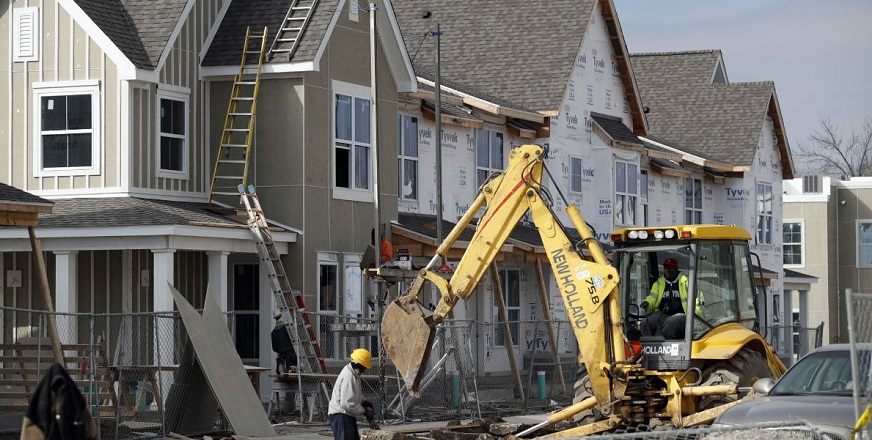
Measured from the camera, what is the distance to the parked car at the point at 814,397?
1404cm

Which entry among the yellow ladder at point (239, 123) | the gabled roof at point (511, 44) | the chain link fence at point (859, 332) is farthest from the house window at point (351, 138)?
the chain link fence at point (859, 332)

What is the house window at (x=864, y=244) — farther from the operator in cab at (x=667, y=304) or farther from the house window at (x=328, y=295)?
the operator in cab at (x=667, y=304)

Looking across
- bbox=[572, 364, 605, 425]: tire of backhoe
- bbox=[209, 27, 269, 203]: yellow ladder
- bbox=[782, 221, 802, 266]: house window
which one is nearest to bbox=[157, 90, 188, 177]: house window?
bbox=[209, 27, 269, 203]: yellow ladder

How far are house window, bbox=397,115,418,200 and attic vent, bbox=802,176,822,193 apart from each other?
104ft

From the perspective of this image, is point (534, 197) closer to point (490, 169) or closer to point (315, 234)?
point (315, 234)

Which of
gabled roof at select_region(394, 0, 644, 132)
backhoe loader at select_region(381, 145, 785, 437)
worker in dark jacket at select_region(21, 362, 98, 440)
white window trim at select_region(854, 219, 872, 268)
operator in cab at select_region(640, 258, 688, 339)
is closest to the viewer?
worker in dark jacket at select_region(21, 362, 98, 440)

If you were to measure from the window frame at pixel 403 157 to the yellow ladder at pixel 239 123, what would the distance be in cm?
515

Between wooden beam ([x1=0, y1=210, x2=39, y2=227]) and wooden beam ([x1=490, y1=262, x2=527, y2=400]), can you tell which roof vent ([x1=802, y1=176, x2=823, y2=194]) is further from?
wooden beam ([x1=0, y1=210, x2=39, y2=227])

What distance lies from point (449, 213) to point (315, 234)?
6.93 m

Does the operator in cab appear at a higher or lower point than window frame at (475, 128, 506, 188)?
lower

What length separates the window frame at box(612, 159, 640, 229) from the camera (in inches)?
1640

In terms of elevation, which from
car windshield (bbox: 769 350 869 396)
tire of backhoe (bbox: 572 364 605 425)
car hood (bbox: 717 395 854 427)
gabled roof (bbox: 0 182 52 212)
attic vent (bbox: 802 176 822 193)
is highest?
attic vent (bbox: 802 176 822 193)

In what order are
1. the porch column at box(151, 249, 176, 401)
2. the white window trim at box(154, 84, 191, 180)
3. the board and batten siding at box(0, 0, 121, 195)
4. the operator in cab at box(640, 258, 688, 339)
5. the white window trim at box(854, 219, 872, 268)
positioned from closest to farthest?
the operator in cab at box(640, 258, 688, 339), the porch column at box(151, 249, 176, 401), the board and batten siding at box(0, 0, 121, 195), the white window trim at box(154, 84, 191, 180), the white window trim at box(854, 219, 872, 268)

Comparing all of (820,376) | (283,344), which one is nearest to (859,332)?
(820,376)
